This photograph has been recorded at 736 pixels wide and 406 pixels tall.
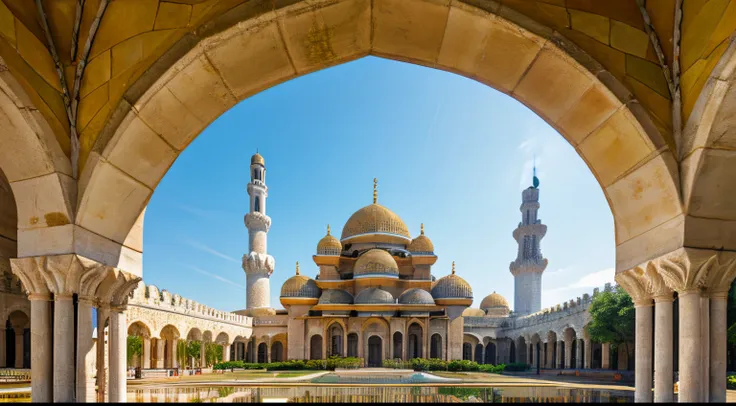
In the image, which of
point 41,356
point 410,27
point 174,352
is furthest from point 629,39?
point 174,352

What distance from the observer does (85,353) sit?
5.27 metres

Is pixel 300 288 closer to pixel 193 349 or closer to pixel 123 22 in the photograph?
pixel 193 349

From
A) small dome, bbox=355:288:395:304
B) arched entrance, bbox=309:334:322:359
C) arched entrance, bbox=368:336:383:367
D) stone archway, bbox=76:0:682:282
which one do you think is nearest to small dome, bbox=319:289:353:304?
small dome, bbox=355:288:395:304

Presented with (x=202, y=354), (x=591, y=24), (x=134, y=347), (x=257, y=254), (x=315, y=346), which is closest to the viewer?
(x=591, y=24)

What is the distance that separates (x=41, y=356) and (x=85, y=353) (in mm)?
386

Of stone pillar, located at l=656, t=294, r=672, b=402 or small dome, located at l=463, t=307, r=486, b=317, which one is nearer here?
stone pillar, located at l=656, t=294, r=672, b=402

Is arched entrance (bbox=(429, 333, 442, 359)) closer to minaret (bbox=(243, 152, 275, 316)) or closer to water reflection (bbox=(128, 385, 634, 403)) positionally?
minaret (bbox=(243, 152, 275, 316))

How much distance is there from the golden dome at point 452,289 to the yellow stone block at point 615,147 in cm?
3924

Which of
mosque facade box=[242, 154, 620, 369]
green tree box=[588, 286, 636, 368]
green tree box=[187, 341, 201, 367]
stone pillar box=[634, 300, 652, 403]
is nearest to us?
stone pillar box=[634, 300, 652, 403]

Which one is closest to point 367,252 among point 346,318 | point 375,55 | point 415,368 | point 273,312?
point 346,318

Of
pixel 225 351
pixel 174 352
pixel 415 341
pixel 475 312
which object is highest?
pixel 174 352

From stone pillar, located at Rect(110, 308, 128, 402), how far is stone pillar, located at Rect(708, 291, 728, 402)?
5861mm

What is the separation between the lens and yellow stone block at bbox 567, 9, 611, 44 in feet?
16.5

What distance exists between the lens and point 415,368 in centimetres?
3569
